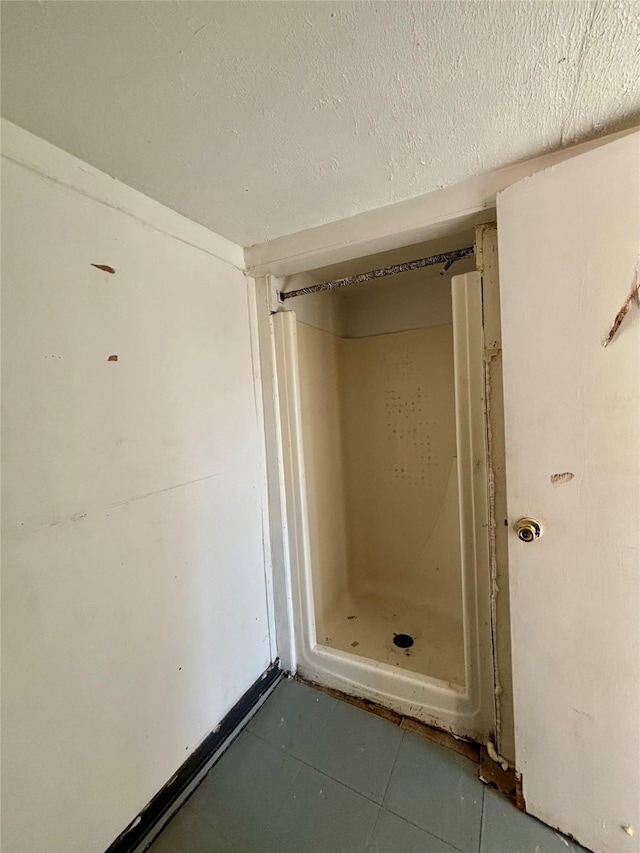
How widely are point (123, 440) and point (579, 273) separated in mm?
1404

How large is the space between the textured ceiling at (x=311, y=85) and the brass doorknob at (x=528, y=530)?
1.10 m

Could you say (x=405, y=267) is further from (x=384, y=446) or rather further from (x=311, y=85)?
(x=384, y=446)

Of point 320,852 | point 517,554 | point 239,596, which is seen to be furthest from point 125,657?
point 517,554

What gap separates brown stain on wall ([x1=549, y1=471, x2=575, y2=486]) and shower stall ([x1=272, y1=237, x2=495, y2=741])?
244 mm

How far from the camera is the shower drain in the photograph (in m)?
1.76

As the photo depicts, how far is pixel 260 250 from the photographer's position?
1.53 meters

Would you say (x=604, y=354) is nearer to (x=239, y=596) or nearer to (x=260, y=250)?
(x=260, y=250)

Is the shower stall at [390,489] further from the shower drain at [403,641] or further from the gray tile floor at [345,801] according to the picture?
the gray tile floor at [345,801]

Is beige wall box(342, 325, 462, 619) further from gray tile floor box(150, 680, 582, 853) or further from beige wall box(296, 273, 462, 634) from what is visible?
gray tile floor box(150, 680, 582, 853)

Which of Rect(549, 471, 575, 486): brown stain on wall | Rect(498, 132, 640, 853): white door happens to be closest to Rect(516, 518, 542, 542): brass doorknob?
Rect(498, 132, 640, 853): white door

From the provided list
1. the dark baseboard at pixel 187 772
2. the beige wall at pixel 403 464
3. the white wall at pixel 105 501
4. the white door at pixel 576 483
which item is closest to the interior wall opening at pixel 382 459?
the beige wall at pixel 403 464

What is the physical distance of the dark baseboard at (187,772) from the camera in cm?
103

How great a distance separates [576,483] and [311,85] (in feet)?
3.95

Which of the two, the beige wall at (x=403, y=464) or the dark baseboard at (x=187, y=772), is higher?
the beige wall at (x=403, y=464)
